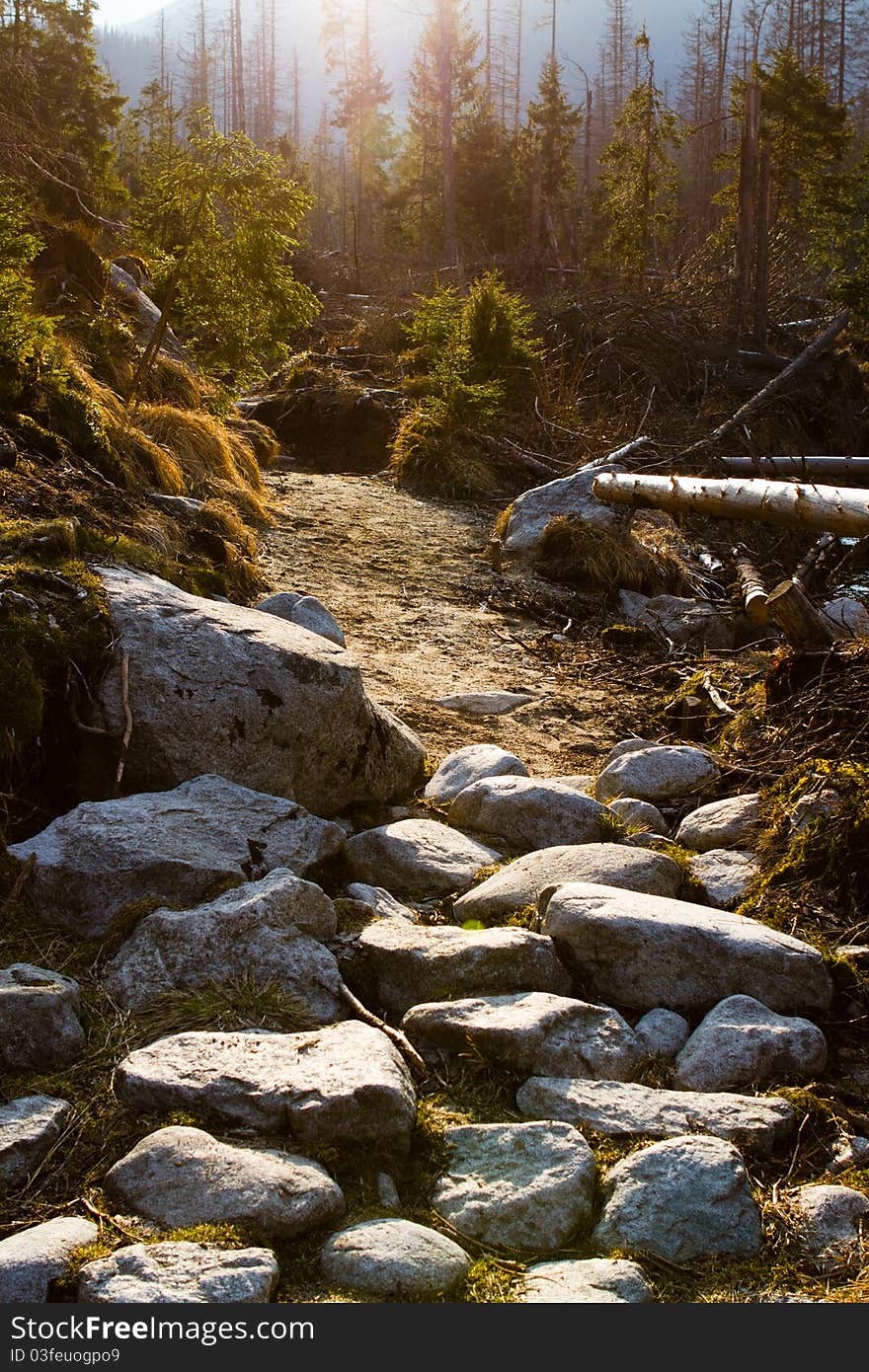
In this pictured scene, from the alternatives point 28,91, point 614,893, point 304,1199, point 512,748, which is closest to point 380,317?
point 28,91

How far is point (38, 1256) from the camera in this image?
80.6 inches

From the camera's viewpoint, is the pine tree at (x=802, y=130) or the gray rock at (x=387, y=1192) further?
the pine tree at (x=802, y=130)

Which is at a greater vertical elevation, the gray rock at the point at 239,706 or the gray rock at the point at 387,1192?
the gray rock at the point at 239,706

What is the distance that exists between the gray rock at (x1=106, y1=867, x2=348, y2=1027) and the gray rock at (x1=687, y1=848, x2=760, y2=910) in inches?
62.3

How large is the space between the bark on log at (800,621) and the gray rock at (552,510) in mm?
4062

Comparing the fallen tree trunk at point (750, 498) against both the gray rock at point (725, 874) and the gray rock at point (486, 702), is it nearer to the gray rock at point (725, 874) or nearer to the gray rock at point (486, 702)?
the gray rock at point (486, 702)

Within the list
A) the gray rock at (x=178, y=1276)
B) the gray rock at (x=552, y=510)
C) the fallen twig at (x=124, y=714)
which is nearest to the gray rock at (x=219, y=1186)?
the gray rock at (x=178, y=1276)

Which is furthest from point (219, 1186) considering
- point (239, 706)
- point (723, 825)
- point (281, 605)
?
point (281, 605)

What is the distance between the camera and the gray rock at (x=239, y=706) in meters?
4.12

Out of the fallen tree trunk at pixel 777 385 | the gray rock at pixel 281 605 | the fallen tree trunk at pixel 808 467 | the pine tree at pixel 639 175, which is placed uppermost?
the pine tree at pixel 639 175

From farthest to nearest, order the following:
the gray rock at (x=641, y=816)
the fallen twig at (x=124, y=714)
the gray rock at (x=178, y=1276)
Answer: the gray rock at (x=641, y=816), the fallen twig at (x=124, y=714), the gray rock at (x=178, y=1276)

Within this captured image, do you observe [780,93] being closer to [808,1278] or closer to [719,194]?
[719,194]

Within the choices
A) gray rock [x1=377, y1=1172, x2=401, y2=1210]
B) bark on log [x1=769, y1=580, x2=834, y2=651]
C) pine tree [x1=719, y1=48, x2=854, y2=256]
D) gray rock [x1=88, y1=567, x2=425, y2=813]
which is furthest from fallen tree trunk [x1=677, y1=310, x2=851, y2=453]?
gray rock [x1=377, y1=1172, x2=401, y2=1210]

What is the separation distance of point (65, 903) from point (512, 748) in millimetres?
2950
